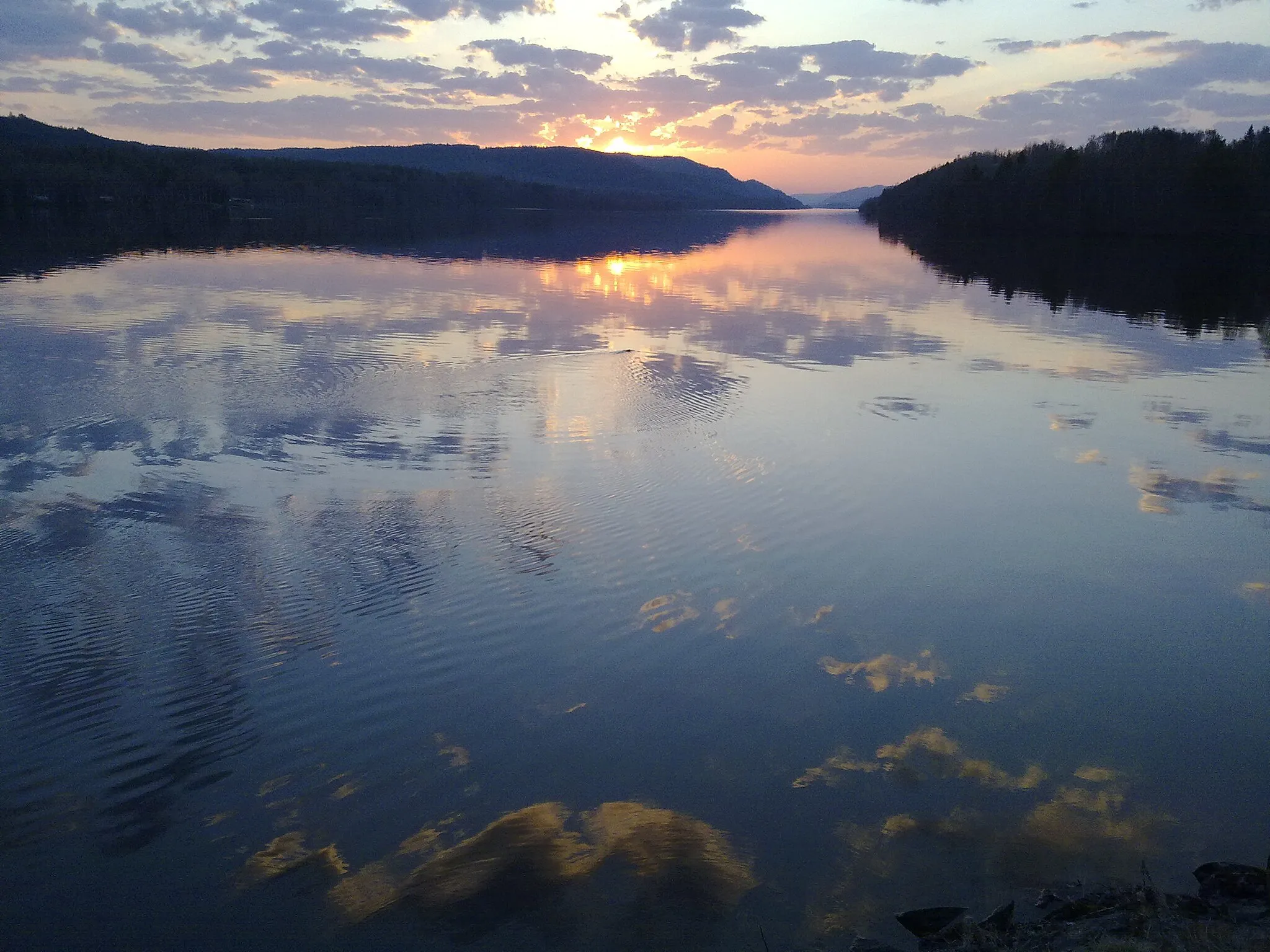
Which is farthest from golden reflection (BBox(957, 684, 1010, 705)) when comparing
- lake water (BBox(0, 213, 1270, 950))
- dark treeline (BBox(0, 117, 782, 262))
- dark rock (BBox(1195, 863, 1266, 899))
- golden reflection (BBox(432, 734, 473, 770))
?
dark treeline (BBox(0, 117, 782, 262))

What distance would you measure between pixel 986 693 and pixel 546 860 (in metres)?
3.21

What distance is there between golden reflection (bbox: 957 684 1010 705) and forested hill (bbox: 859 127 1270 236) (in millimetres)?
62603

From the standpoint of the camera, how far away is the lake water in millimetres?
4246

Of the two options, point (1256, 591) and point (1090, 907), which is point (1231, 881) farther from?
point (1256, 591)

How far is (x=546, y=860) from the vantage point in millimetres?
4324

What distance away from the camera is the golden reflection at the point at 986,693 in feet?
19.0

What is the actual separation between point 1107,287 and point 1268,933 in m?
32.1

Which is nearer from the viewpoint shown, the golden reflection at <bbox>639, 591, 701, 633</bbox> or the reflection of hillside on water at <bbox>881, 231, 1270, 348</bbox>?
the golden reflection at <bbox>639, 591, 701, 633</bbox>

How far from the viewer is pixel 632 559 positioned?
25.2 feet

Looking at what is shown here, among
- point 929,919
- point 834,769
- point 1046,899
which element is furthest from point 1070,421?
point 929,919

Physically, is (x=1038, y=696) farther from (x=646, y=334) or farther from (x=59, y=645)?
(x=646, y=334)

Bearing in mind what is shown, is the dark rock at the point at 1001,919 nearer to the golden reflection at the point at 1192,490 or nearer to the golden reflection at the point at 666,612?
the golden reflection at the point at 666,612

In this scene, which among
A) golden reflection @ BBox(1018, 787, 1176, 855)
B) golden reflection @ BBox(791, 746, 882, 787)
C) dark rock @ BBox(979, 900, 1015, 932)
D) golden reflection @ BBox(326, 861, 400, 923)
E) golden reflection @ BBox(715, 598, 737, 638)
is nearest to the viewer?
dark rock @ BBox(979, 900, 1015, 932)

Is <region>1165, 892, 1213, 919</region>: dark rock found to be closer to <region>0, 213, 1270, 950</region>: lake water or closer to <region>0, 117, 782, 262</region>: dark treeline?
<region>0, 213, 1270, 950</region>: lake water
